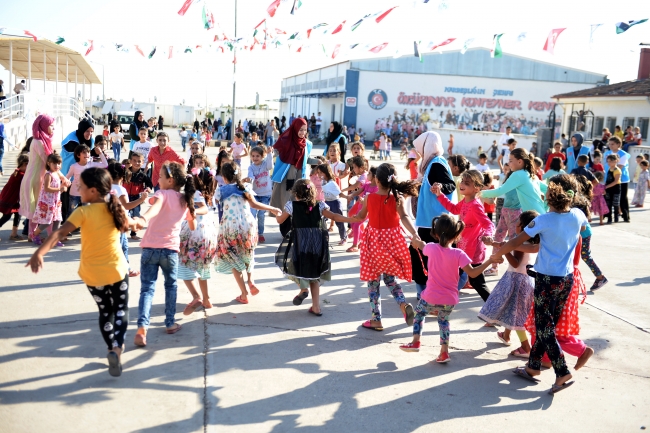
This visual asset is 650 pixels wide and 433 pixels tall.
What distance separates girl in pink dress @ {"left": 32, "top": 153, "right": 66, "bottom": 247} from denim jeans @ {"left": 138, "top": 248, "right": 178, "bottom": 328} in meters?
3.74

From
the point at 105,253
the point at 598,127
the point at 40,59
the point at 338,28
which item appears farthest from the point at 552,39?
the point at 40,59

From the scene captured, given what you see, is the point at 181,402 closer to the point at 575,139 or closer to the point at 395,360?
the point at 395,360

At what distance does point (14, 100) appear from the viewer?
26.1 m

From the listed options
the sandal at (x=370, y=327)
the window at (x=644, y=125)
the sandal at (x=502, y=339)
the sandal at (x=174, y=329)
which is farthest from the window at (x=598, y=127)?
the sandal at (x=174, y=329)

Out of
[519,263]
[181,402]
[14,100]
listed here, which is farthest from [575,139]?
[14,100]

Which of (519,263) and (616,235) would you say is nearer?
(519,263)

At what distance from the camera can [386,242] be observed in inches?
224

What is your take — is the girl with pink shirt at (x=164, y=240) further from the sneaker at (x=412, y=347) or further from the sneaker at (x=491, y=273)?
the sneaker at (x=491, y=273)

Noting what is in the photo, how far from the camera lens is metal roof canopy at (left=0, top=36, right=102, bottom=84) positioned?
89.4ft

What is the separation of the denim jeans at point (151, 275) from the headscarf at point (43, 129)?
446cm

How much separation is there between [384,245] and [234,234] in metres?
1.59

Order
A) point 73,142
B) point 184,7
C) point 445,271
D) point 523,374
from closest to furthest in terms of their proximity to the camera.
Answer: point 523,374 → point 445,271 → point 73,142 → point 184,7

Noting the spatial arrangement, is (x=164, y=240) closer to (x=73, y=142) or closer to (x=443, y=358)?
(x=443, y=358)

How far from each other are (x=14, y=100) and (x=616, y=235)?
24.3 meters
